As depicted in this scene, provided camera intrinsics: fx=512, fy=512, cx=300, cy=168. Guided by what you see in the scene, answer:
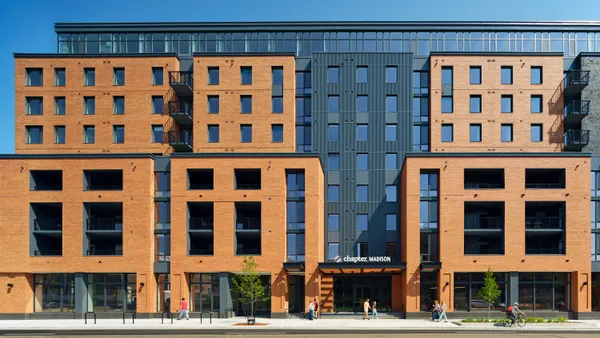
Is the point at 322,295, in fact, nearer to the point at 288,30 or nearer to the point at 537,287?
the point at 537,287

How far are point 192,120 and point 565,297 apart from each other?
3585 cm

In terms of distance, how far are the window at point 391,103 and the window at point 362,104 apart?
74.4 inches

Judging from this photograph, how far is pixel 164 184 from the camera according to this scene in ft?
141

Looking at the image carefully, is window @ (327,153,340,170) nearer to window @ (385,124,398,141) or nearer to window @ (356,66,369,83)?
window @ (385,124,398,141)

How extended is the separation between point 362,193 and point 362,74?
11292mm

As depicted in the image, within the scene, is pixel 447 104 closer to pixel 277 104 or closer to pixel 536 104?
pixel 536 104

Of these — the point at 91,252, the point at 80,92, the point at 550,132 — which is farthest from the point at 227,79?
the point at 550,132

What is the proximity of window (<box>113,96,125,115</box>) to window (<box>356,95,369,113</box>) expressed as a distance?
73.4ft

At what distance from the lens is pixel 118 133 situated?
1925 inches

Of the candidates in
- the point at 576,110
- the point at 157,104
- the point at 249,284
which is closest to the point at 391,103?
the point at 576,110

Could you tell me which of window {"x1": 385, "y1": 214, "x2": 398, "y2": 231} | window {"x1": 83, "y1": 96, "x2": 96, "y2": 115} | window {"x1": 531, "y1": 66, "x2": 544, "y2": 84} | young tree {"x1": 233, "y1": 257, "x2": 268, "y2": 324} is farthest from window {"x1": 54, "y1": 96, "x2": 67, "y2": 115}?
window {"x1": 531, "y1": 66, "x2": 544, "y2": 84}

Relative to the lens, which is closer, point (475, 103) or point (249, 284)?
point (249, 284)

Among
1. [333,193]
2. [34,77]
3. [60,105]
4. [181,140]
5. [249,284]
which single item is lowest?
[249,284]

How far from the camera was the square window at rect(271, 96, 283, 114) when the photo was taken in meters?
47.9
